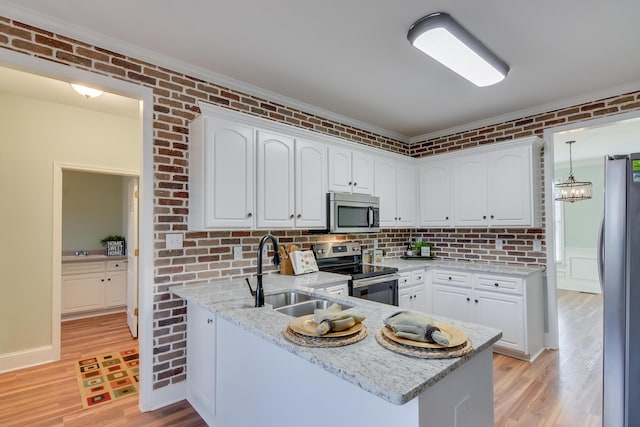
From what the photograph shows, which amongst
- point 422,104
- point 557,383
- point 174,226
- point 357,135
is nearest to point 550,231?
point 557,383

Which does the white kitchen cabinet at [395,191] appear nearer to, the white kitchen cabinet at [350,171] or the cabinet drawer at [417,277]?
the white kitchen cabinet at [350,171]

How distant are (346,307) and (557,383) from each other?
2.19 meters

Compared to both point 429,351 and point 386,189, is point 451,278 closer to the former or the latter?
point 386,189

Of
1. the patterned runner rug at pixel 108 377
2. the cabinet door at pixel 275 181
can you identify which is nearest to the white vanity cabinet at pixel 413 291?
the cabinet door at pixel 275 181

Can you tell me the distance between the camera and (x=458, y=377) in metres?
1.13

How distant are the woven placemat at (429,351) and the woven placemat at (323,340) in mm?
116

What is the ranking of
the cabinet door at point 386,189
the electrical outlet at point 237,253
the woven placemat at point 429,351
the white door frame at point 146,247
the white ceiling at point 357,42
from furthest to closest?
the cabinet door at point 386,189 < the electrical outlet at point 237,253 < the white door frame at point 146,247 < the white ceiling at point 357,42 < the woven placemat at point 429,351

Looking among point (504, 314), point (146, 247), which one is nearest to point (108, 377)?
point (146, 247)

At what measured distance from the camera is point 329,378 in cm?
118

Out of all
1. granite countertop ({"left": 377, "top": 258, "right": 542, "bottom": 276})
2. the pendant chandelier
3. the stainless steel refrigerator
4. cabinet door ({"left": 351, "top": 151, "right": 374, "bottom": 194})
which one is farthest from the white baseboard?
the pendant chandelier

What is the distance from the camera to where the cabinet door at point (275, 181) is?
258 cm

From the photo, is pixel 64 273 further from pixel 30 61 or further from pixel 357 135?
pixel 357 135

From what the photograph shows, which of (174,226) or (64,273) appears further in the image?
(64,273)

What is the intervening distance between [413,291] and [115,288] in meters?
4.47
